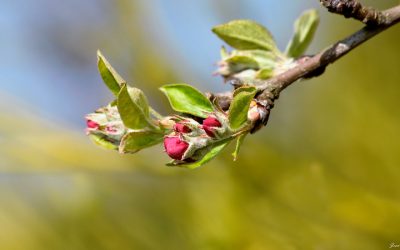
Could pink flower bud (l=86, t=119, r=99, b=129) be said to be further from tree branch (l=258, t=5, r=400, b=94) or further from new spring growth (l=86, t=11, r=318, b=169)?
tree branch (l=258, t=5, r=400, b=94)

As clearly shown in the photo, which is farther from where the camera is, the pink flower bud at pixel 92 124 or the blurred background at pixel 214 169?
the blurred background at pixel 214 169

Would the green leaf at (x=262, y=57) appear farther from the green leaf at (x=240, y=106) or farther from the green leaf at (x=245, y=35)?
the green leaf at (x=240, y=106)

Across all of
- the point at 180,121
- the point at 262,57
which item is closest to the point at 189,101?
the point at 180,121

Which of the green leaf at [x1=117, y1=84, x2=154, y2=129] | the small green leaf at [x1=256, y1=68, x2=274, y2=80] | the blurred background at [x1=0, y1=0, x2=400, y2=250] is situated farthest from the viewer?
the blurred background at [x1=0, y1=0, x2=400, y2=250]

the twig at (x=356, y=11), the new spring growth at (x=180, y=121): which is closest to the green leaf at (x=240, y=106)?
the new spring growth at (x=180, y=121)

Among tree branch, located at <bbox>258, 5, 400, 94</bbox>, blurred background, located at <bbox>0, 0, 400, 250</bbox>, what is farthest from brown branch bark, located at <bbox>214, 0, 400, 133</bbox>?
blurred background, located at <bbox>0, 0, 400, 250</bbox>

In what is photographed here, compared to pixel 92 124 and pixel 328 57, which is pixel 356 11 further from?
pixel 92 124

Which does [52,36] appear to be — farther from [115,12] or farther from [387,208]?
[387,208]
